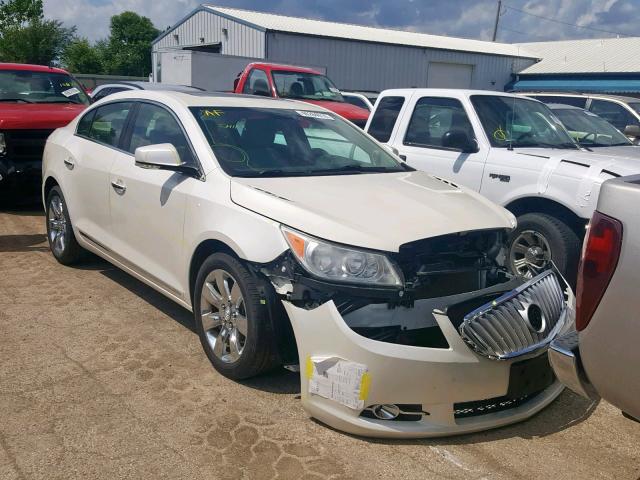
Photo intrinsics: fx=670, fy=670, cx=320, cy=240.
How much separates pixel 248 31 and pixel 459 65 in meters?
12.6

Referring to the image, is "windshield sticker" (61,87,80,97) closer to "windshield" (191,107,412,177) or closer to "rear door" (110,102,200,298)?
"rear door" (110,102,200,298)

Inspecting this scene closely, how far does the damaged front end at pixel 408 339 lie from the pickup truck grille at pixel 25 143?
605 centimetres

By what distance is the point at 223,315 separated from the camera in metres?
3.91

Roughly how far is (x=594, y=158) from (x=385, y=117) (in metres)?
2.45

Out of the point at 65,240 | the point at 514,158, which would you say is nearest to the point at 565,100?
the point at 514,158

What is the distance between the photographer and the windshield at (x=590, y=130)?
7496mm

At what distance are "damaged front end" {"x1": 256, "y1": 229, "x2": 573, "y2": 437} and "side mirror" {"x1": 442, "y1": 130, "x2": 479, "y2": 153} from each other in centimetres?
297

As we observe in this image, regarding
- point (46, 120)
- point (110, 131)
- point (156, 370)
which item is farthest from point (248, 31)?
point (156, 370)

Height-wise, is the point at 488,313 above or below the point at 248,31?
below

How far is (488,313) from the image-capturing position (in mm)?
3314

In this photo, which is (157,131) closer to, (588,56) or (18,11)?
(18,11)

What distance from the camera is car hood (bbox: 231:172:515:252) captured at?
3.47 m

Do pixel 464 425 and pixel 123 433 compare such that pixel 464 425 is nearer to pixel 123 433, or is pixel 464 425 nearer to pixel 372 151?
pixel 123 433

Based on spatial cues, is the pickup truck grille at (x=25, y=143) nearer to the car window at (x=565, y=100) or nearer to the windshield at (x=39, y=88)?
the windshield at (x=39, y=88)
